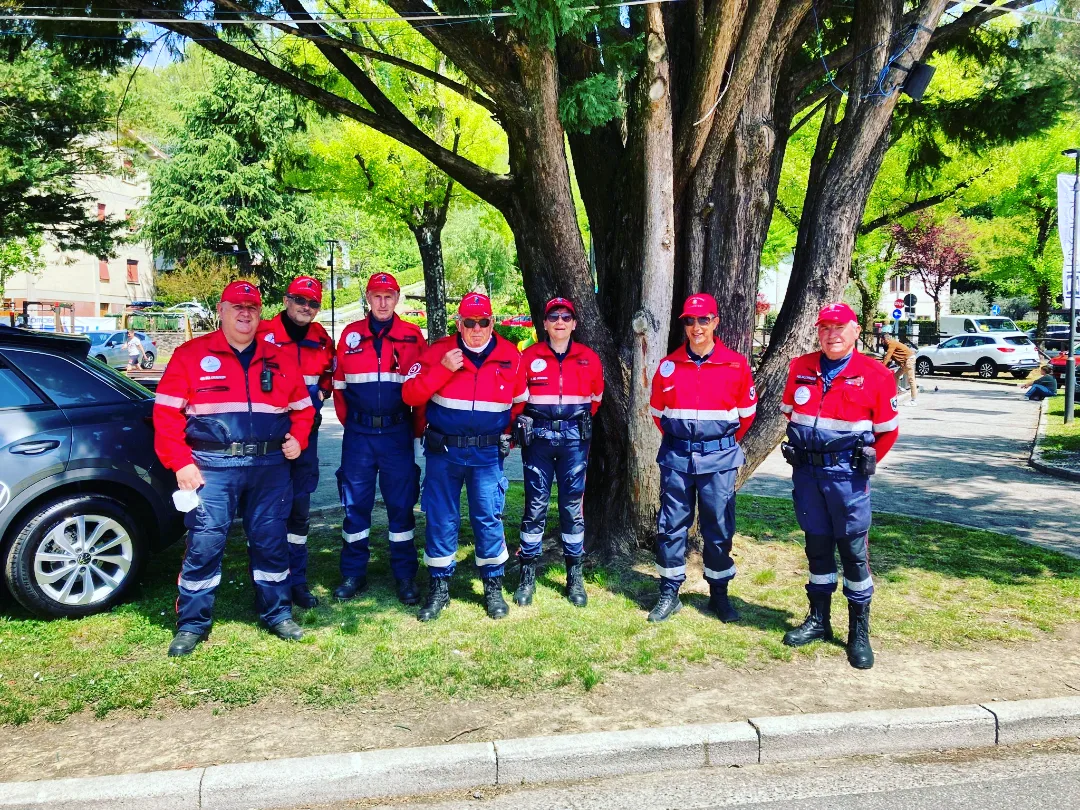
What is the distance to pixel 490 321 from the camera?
5.38 m

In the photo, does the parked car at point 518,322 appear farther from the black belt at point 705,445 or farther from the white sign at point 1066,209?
the black belt at point 705,445

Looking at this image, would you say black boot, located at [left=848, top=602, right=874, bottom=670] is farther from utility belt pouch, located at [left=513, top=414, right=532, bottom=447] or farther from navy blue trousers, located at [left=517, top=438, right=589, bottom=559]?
utility belt pouch, located at [left=513, top=414, right=532, bottom=447]

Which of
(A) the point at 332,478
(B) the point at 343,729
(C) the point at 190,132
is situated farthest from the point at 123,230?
(C) the point at 190,132

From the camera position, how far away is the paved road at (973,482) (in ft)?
27.4

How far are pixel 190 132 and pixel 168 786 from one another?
43865 millimetres

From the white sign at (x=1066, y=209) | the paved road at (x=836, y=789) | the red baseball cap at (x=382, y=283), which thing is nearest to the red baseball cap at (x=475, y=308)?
the red baseball cap at (x=382, y=283)

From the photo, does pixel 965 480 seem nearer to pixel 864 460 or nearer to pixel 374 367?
pixel 864 460

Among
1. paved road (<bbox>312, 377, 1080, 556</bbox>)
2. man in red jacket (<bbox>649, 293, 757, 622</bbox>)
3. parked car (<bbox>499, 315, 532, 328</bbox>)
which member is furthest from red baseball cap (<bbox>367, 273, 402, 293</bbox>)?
parked car (<bbox>499, 315, 532, 328</bbox>)

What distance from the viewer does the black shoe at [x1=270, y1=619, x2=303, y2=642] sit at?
16.3 feet

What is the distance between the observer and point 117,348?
29984mm

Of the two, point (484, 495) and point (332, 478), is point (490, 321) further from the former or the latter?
point (332, 478)

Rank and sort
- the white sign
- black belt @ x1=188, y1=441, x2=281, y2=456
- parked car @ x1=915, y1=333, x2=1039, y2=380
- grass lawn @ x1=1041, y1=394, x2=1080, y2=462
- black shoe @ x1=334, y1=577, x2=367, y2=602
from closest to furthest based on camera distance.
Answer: black belt @ x1=188, y1=441, x2=281, y2=456 → black shoe @ x1=334, y1=577, x2=367, y2=602 → grass lawn @ x1=1041, y1=394, x2=1080, y2=462 → the white sign → parked car @ x1=915, y1=333, x2=1039, y2=380

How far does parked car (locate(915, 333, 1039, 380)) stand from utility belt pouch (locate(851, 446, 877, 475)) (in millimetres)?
28474

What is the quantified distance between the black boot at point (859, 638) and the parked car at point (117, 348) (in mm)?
28636
